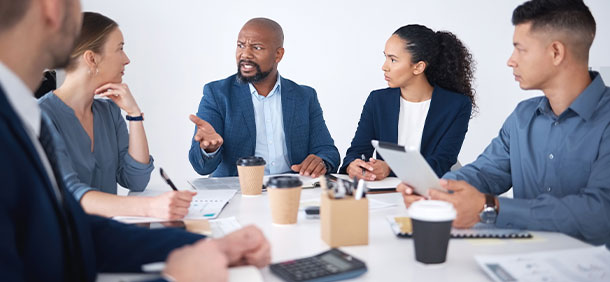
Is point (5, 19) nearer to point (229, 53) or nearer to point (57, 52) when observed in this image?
point (57, 52)

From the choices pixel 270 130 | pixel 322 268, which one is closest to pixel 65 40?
pixel 322 268

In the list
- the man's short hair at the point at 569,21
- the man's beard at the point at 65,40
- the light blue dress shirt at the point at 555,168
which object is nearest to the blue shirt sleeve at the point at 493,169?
the light blue dress shirt at the point at 555,168

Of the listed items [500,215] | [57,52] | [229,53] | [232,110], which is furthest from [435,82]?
[57,52]

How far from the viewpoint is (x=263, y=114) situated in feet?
10.9

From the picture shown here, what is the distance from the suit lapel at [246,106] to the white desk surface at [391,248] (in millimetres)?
1380

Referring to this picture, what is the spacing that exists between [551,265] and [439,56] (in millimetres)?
2361

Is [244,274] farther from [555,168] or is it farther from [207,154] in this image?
[207,154]

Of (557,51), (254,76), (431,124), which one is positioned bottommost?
(431,124)

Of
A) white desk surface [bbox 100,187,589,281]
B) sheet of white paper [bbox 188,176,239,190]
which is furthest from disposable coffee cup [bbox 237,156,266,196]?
white desk surface [bbox 100,187,589,281]

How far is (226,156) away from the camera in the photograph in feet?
10.4

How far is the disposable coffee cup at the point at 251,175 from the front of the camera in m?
2.10

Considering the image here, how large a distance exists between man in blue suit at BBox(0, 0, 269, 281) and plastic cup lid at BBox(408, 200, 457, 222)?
0.45 m

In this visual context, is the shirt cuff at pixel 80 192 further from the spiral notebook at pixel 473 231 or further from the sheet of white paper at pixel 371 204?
the spiral notebook at pixel 473 231

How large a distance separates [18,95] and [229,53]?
4.04m
